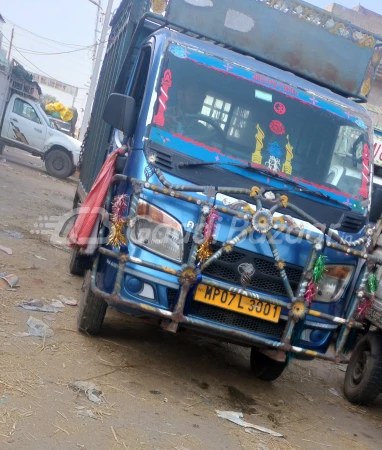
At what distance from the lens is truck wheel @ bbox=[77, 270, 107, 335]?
4449 mm

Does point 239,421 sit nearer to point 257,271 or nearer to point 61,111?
point 257,271

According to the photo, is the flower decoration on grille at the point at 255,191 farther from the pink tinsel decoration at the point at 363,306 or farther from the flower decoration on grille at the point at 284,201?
the pink tinsel decoration at the point at 363,306

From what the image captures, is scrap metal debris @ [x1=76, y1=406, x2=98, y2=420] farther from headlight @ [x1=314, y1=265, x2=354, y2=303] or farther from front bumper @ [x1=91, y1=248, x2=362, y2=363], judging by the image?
headlight @ [x1=314, y1=265, x2=354, y2=303]

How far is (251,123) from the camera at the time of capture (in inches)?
177

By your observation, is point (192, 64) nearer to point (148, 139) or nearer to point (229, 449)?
point (148, 139)

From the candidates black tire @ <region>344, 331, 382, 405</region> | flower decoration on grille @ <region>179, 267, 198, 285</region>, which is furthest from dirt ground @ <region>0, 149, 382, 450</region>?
flower decoration on grille @ <region>179, 267, 198, 285</region>

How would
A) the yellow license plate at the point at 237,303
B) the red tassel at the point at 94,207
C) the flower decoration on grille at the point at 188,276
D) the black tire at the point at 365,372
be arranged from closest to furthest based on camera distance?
1. the flower decoration on grille at the point at 188,276
2. the yellow license plate at the point at 237,303
3. the red tassel at the point at 94,207
4. the black tire at the point at 365,372

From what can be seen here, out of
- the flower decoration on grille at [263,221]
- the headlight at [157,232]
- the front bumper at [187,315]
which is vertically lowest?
the front bumper at [187,315]

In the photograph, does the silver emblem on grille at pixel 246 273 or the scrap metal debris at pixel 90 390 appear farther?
the silver emblem on grille at pixel 246 273

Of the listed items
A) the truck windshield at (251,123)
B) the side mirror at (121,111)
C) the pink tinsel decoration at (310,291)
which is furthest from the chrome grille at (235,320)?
the side mirror at (121,111)

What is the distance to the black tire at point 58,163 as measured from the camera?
1692 centimetres

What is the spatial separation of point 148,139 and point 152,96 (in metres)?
0.38

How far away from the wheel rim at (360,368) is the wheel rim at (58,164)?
43.2 ft

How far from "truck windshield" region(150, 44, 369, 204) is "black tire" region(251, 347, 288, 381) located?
4.96ft
